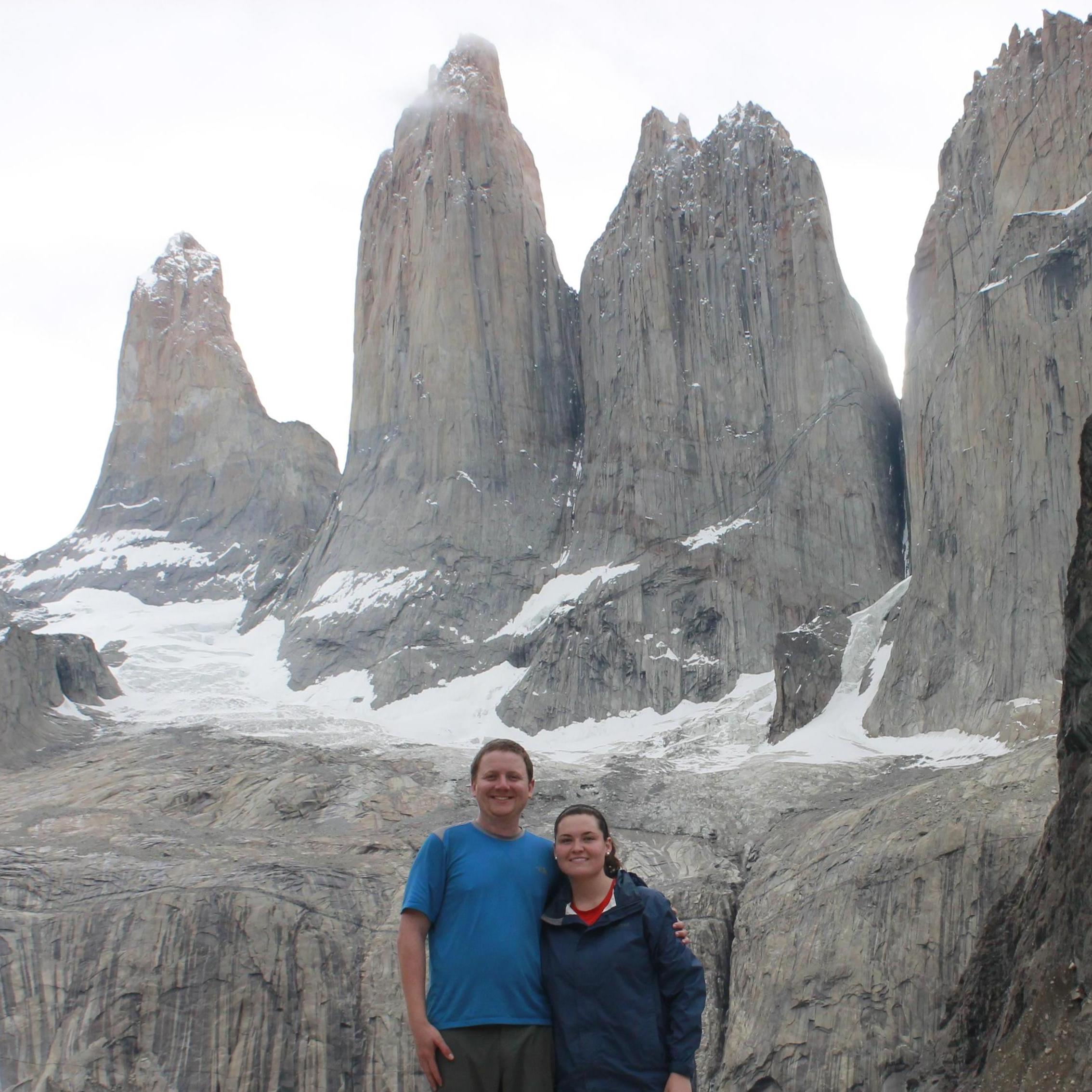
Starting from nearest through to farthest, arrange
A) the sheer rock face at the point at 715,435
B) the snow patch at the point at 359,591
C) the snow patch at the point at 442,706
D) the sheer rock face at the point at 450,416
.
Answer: the snow patch at the point at 442,706
the sheer rock face at the point at 715,435
the sheer rock face at the point at 450,416
the snow patch at the point at 359,591

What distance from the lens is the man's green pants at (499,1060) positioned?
5496 mm

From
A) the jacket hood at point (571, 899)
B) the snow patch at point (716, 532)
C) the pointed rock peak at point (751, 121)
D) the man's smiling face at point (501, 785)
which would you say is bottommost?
the jacket hood at point (571, 899)

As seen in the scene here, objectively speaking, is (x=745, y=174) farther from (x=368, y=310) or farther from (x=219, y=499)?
(x=219, y=499)

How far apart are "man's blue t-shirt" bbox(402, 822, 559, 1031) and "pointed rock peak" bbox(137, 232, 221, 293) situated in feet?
281

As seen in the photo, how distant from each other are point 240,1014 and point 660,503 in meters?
34.2

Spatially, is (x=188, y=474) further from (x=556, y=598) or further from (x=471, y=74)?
(x=556, y=598)

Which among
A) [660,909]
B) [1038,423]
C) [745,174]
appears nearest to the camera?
[660,909]

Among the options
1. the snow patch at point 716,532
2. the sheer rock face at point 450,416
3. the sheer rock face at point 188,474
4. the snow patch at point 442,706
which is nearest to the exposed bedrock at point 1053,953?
the snow patch at point 442,706

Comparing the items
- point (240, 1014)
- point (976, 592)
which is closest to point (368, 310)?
point (976, 592)

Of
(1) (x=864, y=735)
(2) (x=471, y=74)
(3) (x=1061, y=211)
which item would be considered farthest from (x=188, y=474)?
(3) (x=1061, y=211)

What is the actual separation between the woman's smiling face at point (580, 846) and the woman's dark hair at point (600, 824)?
15mm

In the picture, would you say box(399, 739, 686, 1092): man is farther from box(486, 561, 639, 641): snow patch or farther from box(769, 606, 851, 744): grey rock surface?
box(486, 561, 639, 641): snow patch

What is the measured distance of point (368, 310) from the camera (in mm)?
66688

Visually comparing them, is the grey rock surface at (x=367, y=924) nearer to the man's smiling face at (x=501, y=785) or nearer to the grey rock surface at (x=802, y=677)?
the grey rock surface at (x=802, y=677)
